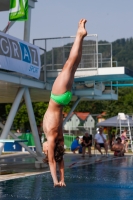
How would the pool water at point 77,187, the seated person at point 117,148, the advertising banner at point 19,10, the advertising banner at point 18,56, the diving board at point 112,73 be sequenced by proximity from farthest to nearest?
the seated person at point 117,148 → the diving board at point 112,73 → the advertising banner at point 19,10 → the advertising banner at point 18,56 → the pool water at point 77,187

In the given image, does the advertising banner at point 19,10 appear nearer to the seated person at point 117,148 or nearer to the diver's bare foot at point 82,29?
the diver's bare foot at point 82,29

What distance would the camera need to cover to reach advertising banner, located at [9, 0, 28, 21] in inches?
745

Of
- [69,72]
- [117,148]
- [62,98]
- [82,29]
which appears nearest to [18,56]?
[82,29]

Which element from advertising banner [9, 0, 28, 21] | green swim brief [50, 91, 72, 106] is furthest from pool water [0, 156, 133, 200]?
advertising banner [9, 0, 28, 21]

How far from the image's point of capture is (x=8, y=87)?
18.8 meters

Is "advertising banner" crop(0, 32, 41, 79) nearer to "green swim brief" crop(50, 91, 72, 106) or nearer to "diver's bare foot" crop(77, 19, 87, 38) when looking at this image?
"diver's bare foot" crop(77, 19, 87, 38)

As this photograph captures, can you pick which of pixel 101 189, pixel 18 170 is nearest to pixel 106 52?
pixel 18 170

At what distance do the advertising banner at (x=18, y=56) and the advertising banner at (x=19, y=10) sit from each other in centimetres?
129

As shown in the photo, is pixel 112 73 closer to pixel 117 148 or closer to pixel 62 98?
pixel 117 148

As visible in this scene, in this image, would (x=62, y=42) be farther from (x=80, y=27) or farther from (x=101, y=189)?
(x=80, y=27)

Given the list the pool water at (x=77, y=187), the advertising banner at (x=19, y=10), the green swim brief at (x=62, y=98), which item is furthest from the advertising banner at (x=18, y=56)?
the green swim brief at (x=62, y=98)

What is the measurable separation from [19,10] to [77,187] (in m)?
8.08

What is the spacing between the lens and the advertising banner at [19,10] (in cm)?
1892

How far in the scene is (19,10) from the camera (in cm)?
1898
